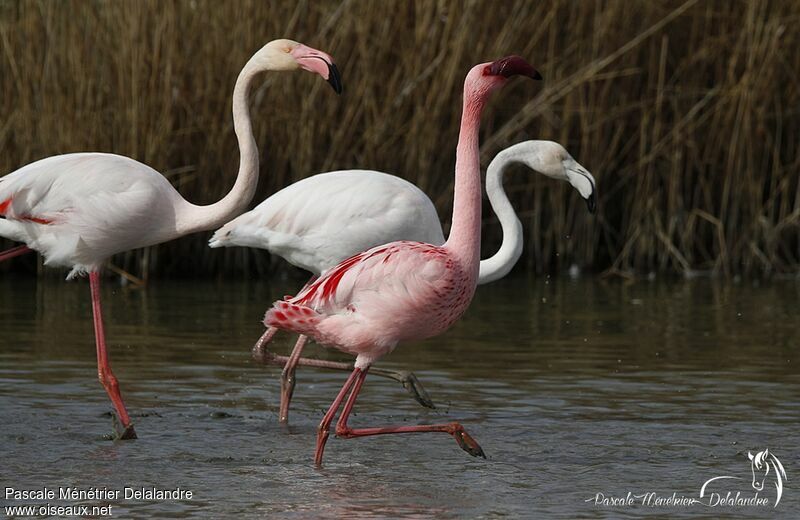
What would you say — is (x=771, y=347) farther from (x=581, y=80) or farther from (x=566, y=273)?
(x=566, y=273)

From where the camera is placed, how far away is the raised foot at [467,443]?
5523 millimetres

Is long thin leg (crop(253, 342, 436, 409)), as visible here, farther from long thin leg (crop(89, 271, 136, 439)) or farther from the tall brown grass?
the tall brown grass

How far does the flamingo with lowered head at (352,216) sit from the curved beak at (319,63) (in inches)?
40.8

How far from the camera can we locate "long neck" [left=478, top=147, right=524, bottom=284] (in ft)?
23.5

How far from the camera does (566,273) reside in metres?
12.2

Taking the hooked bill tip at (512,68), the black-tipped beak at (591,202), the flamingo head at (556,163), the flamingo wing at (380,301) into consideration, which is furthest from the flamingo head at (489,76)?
the flamingo head at (556,163)

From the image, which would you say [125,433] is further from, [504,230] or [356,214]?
[504,230]

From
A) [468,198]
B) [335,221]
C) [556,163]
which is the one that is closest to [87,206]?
[335,221]

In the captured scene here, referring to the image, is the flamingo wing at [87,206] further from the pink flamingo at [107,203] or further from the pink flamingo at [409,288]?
the pink flamingo at [409,288]

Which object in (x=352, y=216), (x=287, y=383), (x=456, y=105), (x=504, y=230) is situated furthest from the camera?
(x=456, y=105)

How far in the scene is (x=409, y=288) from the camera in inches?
212

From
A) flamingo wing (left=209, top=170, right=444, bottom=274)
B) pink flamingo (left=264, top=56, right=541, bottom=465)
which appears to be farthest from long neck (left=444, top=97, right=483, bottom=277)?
flamingo wing (left=209, top=170, right=444, bottom=274)

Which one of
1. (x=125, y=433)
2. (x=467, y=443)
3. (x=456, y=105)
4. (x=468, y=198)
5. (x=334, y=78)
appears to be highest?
(x=334, y=78)

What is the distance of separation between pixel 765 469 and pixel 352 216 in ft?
9.12
